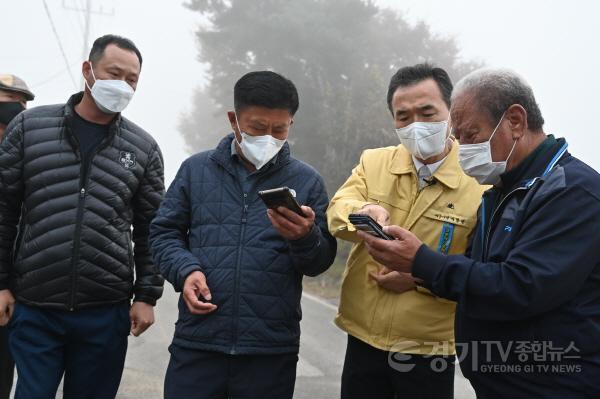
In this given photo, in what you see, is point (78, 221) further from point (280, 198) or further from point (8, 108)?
point (8, 108)

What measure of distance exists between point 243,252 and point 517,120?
1.23m

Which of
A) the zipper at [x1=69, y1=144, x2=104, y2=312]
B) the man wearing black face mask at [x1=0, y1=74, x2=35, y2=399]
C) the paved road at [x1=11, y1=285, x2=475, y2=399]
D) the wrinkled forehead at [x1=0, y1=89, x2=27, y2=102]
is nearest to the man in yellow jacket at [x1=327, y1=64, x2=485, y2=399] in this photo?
the zipper at [x1=69, y1=144, x2=104, y2=312]

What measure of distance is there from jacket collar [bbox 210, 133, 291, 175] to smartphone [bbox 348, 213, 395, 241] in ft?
1.96

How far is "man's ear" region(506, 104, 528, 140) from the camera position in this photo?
2229mm

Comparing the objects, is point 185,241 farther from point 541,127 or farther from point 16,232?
point 541,127

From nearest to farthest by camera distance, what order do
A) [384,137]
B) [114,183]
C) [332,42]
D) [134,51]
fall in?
[114,183] → [134,51] → [384,137] → [332,42]

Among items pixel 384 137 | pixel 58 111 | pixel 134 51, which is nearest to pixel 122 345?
pixel 58 111

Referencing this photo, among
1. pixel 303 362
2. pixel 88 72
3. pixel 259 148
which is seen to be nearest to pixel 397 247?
pixel 259 148

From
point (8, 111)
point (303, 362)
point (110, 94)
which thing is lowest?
point (303, 362)

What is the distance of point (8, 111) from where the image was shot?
12.9ft

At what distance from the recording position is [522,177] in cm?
224

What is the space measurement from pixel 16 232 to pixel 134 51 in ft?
3.75

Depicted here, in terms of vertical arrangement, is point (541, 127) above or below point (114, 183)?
above

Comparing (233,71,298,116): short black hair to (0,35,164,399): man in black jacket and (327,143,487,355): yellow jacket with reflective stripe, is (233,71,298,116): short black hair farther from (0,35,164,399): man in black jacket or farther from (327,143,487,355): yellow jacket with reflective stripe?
(0,35,164,399): man in black jacket
